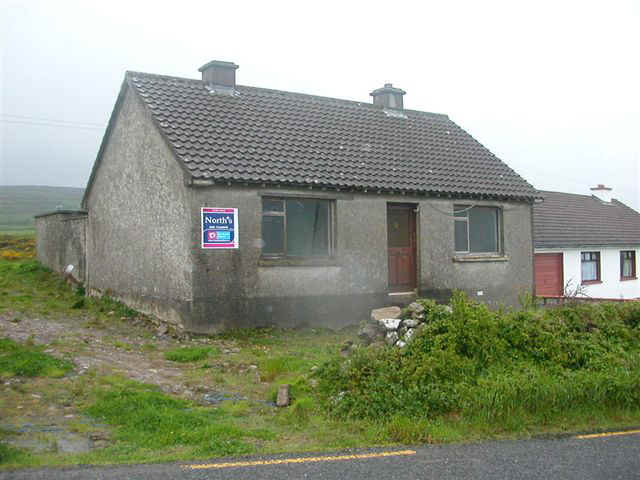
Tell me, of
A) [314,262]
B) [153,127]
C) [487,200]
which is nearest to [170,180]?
[153,127]

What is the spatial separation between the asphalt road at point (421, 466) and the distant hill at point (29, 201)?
2491 inches

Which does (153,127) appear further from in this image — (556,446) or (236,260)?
(556,446)

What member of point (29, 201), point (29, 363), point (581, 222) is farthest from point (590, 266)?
point (29, 201)

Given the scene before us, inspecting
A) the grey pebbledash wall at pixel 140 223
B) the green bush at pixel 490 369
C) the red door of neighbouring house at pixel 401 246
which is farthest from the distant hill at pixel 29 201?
the green bush at pixel 490 369

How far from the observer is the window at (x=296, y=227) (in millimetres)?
14648

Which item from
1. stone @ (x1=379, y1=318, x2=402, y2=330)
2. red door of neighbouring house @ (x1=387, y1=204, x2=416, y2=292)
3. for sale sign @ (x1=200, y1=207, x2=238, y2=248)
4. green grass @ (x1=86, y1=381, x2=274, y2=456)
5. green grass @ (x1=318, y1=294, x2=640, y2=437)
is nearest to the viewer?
green grass @ (x1=86, y1=381, x2=274, y2=456)

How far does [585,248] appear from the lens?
28.4m

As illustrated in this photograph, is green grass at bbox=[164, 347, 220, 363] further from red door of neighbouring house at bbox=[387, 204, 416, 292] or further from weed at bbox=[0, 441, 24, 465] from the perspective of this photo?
red door of neighbouring house at bbox=[387, 204, 416, 292]

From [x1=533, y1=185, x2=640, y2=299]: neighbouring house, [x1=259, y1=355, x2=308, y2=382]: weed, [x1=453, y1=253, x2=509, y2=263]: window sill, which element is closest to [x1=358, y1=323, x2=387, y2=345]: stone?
[x1=259, y1=355, x2=308, y2=382]: weed

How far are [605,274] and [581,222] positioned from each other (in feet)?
8.72

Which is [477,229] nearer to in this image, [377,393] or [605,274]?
[377,393]

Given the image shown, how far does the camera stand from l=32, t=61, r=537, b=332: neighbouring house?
45.6ft

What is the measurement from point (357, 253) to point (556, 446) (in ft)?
29.9

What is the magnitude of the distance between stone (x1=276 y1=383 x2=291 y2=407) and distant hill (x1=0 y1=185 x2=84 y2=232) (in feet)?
A: 201
